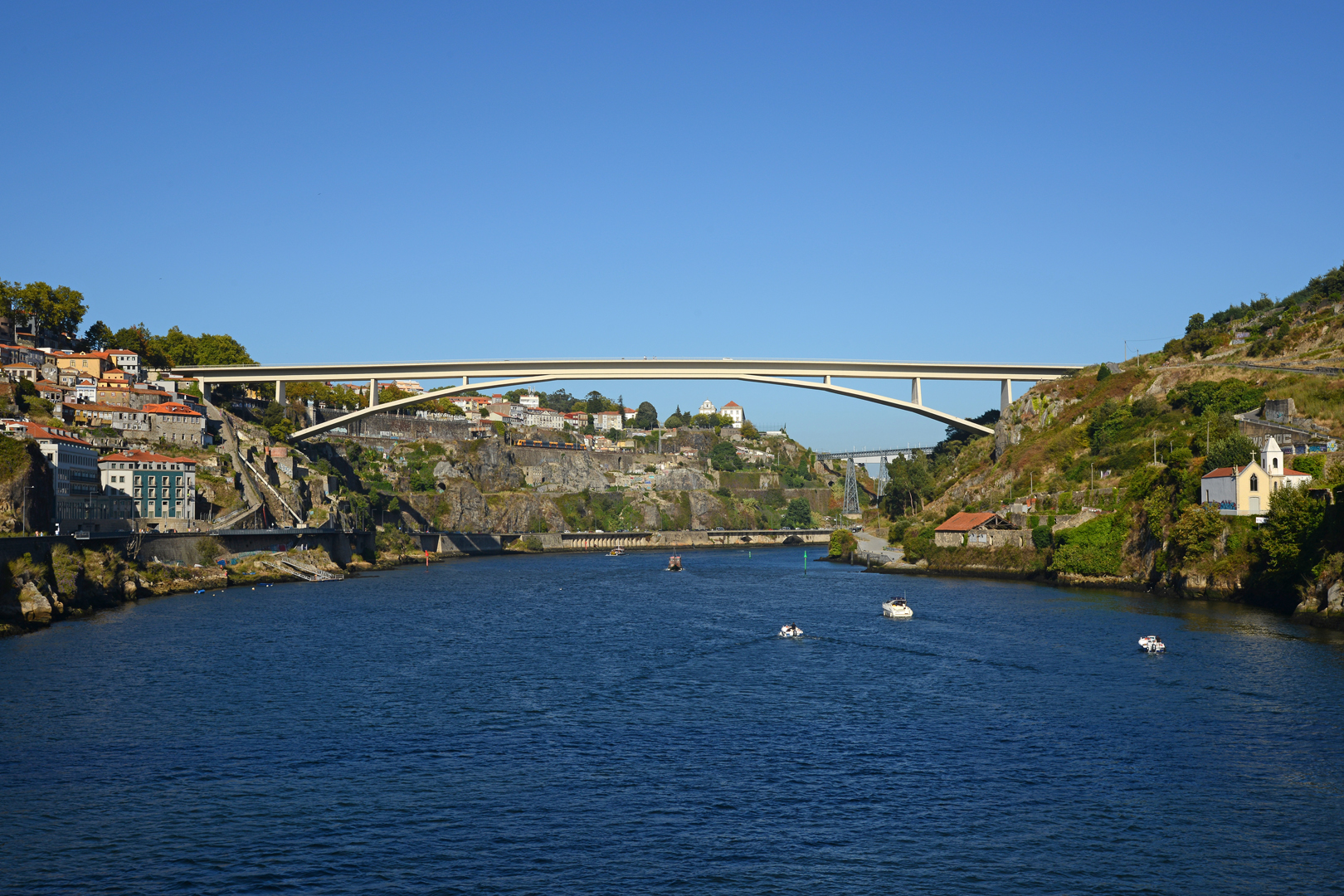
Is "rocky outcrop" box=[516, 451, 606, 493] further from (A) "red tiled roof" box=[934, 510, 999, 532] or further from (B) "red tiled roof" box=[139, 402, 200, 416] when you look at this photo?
(A) "red tiled roof" box=[934, 510, 999, 532]

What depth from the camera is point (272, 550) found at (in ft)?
267

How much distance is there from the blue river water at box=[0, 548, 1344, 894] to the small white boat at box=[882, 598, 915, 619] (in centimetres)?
362

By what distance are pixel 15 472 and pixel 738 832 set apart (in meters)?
53.7

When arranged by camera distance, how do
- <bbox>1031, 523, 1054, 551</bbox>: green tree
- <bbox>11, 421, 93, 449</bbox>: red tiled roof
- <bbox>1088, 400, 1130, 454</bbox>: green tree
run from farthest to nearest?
<bbox>1088, 400, 1130, 454</bbox>: green tree, <bbox>1031, 523, 1054, 551</bbox>: green tree, <bbox>11, 421, 93, 449</bbox>: red tiled roof

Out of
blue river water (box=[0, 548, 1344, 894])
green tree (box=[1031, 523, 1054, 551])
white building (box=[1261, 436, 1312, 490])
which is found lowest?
blue river water (box=[0, 548, 1344, 894])

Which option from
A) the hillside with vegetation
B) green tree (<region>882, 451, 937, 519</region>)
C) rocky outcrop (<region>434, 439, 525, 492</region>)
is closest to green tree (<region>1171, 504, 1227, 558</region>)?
the hillside with vegetation

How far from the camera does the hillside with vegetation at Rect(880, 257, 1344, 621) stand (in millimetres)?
49750

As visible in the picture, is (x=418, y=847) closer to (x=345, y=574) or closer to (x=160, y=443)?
(x=345, y=574)

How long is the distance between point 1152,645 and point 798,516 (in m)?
138

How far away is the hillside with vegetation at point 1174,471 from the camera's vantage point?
49750mm

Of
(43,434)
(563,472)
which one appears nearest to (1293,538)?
(43,434)

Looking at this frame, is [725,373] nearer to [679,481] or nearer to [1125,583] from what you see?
[1125,583]

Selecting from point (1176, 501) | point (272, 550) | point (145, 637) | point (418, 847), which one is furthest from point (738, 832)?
point (272, 550)

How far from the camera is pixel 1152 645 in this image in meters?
39.4
